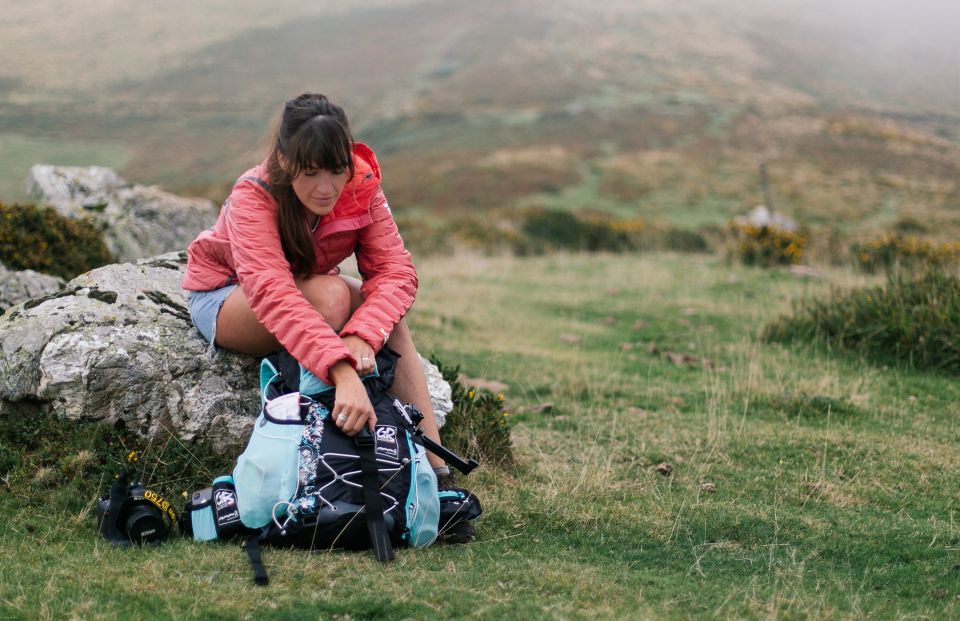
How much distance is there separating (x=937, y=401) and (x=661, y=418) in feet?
7.67

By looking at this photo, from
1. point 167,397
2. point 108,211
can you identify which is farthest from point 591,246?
point 167,397

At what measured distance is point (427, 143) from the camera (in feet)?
156

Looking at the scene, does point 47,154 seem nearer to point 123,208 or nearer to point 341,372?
point 123,208

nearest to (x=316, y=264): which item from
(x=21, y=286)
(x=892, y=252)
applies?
(x=21, y=286)

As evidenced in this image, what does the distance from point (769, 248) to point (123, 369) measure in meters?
12.6

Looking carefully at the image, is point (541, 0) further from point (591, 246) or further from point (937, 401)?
point (937, 401)

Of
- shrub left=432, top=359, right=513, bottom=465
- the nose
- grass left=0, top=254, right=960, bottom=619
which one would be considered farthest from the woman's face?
shrub left=432, top=359, right=513, bottom=465

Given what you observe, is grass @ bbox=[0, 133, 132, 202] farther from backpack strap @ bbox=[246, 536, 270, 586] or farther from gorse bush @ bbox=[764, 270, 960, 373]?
backpack strap @ bbox=[246, 536, 270, 586]

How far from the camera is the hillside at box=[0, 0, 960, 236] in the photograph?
32.9 meters

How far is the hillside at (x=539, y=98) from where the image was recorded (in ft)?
108

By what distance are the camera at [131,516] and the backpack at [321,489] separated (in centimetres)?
17

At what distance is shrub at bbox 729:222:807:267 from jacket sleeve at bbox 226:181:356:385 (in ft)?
39.6

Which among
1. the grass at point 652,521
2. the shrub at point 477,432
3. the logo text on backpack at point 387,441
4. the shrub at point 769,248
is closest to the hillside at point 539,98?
the logo text on backpack at point 387,441

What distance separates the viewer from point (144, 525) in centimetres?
369
